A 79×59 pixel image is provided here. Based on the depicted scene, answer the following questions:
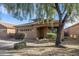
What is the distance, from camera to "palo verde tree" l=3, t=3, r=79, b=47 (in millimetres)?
4305

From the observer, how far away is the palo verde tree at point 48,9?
14.1ft

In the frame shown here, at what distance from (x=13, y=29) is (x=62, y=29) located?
738 mm

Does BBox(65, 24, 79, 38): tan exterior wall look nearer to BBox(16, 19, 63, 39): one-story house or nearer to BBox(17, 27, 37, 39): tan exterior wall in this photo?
BBox(16, 19, 63, 39): one-story house

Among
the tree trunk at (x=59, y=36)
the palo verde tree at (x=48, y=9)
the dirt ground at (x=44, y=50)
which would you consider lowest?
the dirt ground at (x=44, y=50)

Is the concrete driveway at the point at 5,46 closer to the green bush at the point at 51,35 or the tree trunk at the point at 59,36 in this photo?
the green bush at the point at 51,35

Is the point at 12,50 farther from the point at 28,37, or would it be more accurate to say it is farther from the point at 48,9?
the point at 48,9

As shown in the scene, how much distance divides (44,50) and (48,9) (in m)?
0.62

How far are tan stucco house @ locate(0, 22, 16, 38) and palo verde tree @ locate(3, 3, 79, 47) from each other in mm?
176

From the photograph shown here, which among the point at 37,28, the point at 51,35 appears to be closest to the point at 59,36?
the point at 51,35

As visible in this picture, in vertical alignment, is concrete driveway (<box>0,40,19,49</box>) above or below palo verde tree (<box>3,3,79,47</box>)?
below

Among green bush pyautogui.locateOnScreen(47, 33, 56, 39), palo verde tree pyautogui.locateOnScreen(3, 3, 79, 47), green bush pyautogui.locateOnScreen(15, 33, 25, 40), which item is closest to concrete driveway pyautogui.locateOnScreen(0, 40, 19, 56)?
green bush pyautogui.locateOnScreen(15, 33, 25, 40)

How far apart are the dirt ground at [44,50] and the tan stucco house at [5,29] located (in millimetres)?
241

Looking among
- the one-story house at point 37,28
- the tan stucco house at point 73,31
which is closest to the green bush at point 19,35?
the one-story house at point 37,28

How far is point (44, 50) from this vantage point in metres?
4.34
